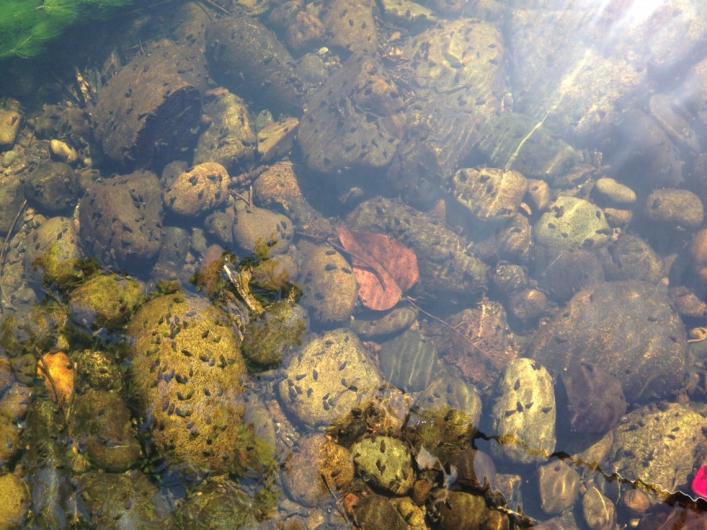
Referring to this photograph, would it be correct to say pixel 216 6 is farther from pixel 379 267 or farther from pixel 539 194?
pixel 539 194

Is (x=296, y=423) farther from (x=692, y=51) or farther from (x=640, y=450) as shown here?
(x=692, y=51)

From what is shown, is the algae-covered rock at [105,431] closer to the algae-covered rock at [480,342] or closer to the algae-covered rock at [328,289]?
the algae-covered rock at [328,289]

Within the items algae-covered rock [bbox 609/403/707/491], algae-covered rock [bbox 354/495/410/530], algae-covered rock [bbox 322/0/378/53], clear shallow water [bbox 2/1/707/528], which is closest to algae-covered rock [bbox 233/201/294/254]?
clear shallow water [bbox 2/1/707/528]

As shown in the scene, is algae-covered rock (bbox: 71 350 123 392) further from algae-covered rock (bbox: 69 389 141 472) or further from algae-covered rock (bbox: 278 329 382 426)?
algae-covered rock (bbox: 278 329 382 426)

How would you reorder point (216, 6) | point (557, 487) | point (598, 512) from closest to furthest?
point (598, 512)
point (557, 487)
point (216, 6)

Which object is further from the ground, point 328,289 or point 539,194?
point 539,194

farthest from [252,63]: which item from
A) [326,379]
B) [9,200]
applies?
[326,379]

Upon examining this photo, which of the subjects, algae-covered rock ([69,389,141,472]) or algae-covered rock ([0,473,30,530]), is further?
algae-covered rock ([69,389,141,472])
